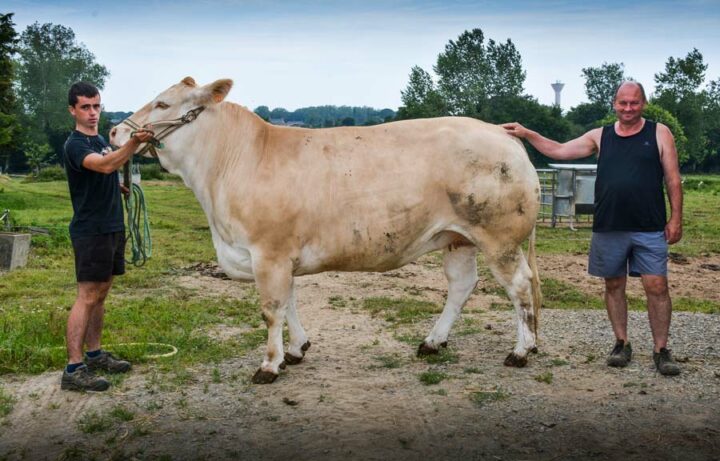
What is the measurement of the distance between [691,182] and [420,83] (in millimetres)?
32630

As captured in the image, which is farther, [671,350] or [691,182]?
[691,182]

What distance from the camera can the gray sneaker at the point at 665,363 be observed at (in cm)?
658

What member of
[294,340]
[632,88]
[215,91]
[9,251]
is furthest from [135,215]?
[9,251]

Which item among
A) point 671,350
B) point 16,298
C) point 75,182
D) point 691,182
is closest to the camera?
point 75,182

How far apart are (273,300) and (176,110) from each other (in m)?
1.88

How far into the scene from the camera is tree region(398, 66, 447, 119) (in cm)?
6869

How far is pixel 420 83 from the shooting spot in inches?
2827

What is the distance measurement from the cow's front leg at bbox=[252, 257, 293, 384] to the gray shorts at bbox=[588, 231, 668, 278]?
282 cm

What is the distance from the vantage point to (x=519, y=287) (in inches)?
276

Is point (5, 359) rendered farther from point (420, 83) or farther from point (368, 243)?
point (420, 83)

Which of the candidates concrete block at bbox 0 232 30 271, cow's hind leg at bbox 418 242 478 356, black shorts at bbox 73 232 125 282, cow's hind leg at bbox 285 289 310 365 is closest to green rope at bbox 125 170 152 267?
black shorts at bbox 73 232 125 282

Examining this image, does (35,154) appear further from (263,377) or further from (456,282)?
(263,377)

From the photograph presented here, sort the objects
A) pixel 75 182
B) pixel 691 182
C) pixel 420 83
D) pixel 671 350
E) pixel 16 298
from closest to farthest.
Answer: pixel 75 182
pixel 671 350
pixel 16 298
pixel 691 182
pixel 420 83

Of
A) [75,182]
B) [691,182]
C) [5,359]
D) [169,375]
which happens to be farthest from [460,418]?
[691,182]
